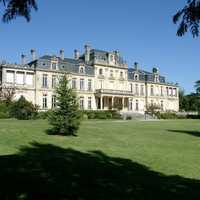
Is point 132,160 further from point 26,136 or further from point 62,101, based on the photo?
point 62,101

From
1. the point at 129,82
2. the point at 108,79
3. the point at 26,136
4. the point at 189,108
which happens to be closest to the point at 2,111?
the point at 26,136

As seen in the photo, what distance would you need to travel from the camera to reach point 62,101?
20.2 m

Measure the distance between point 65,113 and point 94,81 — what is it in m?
40.7

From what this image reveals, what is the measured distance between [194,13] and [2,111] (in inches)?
1378

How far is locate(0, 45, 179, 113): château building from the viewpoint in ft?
176

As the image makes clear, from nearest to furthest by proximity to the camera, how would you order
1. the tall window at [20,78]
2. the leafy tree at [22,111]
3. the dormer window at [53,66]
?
the leafy tree at [22,111]
the tall window at [20,78]
the dormer window at [53,66]

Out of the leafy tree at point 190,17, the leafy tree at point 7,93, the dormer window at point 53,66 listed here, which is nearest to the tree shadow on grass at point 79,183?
the leafy tree at point 190,17

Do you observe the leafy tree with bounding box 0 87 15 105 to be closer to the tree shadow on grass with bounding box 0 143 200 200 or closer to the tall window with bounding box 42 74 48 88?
the tall window with bounding box 42 74 48 88

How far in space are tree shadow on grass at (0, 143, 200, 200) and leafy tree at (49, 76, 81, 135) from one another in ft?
31.1

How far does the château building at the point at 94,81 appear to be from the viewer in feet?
176

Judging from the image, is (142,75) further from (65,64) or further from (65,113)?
(65,113)

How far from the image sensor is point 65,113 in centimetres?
1998

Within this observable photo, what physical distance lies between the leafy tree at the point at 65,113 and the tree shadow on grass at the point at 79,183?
31.1 feet

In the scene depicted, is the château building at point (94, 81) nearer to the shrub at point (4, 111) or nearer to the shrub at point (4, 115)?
the shrub at point (4, 111)
